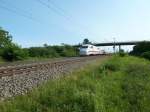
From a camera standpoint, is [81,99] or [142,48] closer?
[81,99]

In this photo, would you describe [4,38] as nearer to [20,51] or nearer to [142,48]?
[20,51]

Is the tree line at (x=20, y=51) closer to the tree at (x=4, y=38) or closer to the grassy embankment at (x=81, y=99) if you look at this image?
the tree at (x=4, y=38)

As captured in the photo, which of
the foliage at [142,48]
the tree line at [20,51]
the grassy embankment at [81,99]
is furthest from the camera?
the foliage at [142,48]

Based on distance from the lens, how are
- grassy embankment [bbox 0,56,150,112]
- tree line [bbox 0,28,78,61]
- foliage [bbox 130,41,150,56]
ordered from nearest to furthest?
grassy embankment [bbox 0,56,150,112]
tree line [bbox 0,28,78,61]
foliage [bbox 130,41,150,56]

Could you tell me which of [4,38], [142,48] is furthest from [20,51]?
[142,48]

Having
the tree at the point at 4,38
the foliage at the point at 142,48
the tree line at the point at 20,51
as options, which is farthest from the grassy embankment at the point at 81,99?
the foliage at the point at 142,48

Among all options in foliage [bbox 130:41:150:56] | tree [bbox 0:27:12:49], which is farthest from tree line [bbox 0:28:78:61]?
foliage [bbox 130:41:150:56]

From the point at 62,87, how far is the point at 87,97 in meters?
1.34

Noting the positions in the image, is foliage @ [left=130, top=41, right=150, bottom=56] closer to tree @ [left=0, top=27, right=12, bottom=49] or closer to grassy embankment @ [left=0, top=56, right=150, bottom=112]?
tree @ [left=0, top=27, right=12, bottom=49]

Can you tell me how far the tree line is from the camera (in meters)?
44.8

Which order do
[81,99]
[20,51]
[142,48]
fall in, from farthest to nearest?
[142,48] < [20,51] < [81,99]

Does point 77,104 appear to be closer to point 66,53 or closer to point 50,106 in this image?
point 50,106

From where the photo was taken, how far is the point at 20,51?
45.2 metres

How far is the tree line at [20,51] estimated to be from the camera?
44844 millimetres
